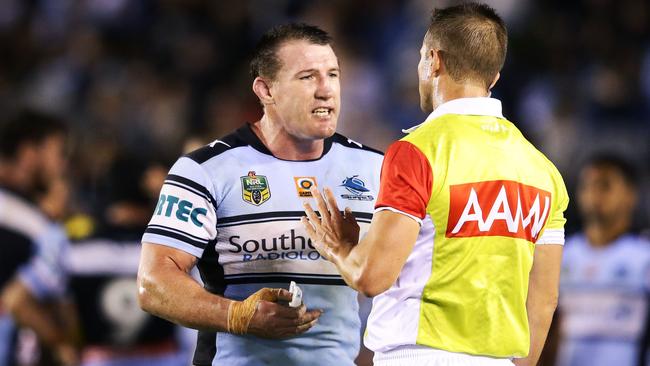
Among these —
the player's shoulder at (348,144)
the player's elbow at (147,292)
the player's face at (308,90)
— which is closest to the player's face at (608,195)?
the player's shoulder at (348,144)

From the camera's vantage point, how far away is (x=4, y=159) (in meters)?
8.92

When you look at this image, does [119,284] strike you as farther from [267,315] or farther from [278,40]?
[267,315]

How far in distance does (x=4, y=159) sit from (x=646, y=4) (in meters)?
6.68

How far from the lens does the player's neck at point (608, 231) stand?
28.3 feet

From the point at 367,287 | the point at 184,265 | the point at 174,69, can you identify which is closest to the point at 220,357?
the point at 184,265

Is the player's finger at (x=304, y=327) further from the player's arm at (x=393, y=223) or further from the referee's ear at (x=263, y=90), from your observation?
the referee's ear at (x=263, y=90)

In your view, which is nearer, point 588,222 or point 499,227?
point 499,227

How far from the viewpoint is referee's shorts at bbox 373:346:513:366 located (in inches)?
158

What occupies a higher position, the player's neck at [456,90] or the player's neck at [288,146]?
the player's neck at [456,90]

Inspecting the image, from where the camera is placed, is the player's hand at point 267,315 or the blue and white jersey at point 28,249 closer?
the player's hand at point 267,315

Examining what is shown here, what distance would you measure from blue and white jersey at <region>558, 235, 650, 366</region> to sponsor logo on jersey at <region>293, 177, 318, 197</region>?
397cm

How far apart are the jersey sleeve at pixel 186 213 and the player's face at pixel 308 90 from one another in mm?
463

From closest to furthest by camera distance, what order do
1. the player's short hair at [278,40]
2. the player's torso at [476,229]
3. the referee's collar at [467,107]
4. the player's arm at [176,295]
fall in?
the player's torso at [476,229] → the referee's collar at [467,107] → the player's arm at [176,295] → the player's short hair at [278,40]

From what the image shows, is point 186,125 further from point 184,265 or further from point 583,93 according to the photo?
point 184,265
